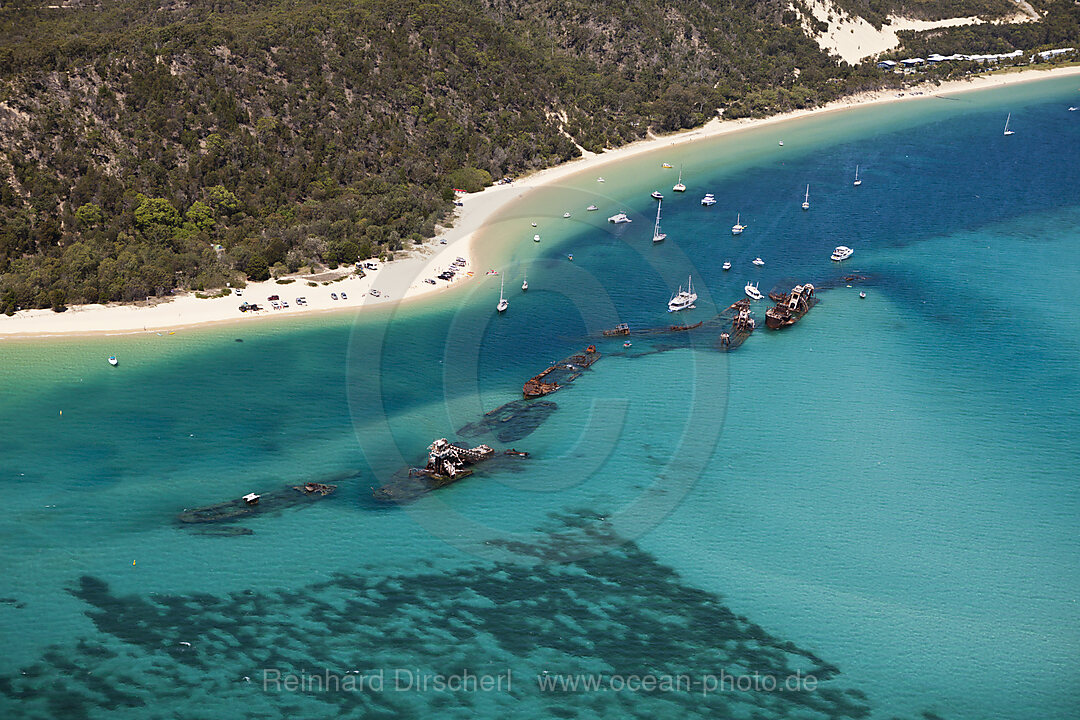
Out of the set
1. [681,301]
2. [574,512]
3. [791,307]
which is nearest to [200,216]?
[681,301]

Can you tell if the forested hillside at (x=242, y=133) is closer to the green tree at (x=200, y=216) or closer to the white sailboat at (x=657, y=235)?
the green tree at (x=200, y=216)

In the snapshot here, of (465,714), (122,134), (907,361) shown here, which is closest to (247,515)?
(465,714)

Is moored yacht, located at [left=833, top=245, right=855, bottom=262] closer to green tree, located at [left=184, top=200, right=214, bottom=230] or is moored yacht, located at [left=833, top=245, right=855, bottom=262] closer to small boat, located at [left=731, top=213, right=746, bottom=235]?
small boat, located at [left=731, top=213, right=746, bottom=235]

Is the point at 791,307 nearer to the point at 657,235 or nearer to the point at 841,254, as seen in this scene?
the point at 841,254

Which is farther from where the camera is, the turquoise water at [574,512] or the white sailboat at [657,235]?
the white sailboat at [657,235]

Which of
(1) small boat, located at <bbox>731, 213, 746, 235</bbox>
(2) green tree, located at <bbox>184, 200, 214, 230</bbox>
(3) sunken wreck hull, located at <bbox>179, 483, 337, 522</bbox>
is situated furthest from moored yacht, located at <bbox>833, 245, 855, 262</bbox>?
(2) green tree, located at <bbox>184, 200, 214, 230</bbox>

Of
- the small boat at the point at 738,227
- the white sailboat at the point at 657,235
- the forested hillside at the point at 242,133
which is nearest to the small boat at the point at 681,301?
the white sailboat at the point at 657,235
